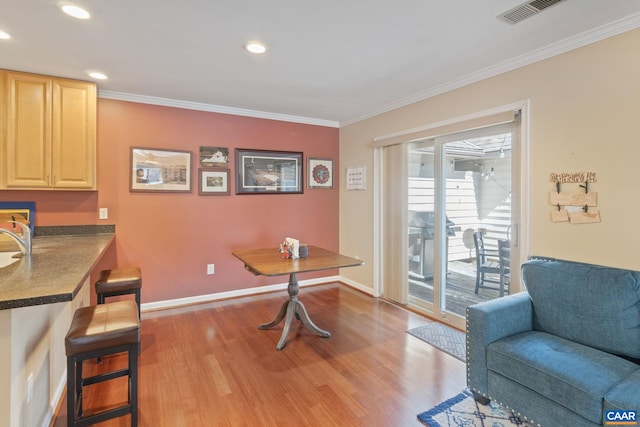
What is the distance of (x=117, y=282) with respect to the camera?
2691 millimetres

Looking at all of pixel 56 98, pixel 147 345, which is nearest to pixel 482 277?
pixel 147 345

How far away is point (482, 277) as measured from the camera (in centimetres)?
325

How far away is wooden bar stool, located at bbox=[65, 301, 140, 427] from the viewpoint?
164 cm

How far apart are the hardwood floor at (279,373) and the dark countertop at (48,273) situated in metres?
0.93

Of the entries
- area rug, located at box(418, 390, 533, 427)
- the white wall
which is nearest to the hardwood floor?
area rug, located at box(418, 390, 533, 427)

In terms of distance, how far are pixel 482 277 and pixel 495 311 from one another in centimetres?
128

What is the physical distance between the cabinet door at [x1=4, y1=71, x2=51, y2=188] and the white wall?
3987mm

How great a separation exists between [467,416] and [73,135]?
400cm

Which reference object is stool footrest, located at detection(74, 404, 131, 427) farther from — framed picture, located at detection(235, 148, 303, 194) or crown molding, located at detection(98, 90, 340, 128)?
crown molding, located at detection(98, 90, 340, 128)

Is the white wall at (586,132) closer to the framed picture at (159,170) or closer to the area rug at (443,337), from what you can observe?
the area rug at (443,337)

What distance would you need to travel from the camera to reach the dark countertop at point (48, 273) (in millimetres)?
1325

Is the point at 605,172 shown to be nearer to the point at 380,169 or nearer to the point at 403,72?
the point at 403,72

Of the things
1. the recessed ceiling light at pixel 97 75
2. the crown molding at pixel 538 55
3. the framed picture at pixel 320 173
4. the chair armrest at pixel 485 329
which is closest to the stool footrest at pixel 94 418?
the chair armrest at pixel 485 329

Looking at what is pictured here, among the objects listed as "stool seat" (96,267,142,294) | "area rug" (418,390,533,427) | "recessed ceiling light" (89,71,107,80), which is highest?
"recessed ceiling light" (89,71,107,80)
